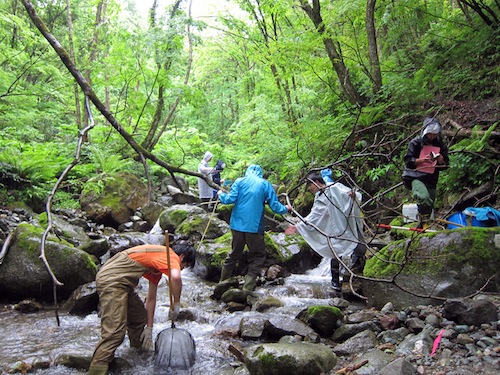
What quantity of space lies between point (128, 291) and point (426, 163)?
183 inches

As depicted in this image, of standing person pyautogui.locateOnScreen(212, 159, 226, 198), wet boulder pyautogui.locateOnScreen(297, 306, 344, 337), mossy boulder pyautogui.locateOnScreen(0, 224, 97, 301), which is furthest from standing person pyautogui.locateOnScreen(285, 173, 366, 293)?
standing person pyautogui.locateOnScreen(212, 159, 226, 198)

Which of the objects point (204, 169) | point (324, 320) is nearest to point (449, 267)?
point (324, 320)

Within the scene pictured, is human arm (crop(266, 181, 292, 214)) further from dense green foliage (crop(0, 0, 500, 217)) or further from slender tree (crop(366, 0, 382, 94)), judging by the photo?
slender tree (crop(366, 0, 382, 94))

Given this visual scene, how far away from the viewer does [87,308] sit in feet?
19.7

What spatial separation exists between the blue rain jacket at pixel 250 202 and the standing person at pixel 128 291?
248 centimetres

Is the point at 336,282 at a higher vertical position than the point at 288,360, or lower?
lower

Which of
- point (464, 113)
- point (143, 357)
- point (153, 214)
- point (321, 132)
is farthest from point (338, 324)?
point (153, 214)

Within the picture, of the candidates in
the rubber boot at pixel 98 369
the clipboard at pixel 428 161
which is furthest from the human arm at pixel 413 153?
the rubber boot at pixel 98 369

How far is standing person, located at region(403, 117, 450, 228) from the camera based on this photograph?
19.3ft

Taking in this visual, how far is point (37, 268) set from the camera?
609 cm

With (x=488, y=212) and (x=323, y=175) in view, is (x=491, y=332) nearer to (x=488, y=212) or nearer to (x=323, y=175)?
(x=488, y=212)

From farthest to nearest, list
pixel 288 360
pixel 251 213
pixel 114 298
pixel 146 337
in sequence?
1. pixel 251 213
2. pixel 146 337
3. pixel 114 298
4. pixel 288 360

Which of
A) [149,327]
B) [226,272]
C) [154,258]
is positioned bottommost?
[226,272]

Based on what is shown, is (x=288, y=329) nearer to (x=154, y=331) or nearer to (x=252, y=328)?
(x=252, y=328)
